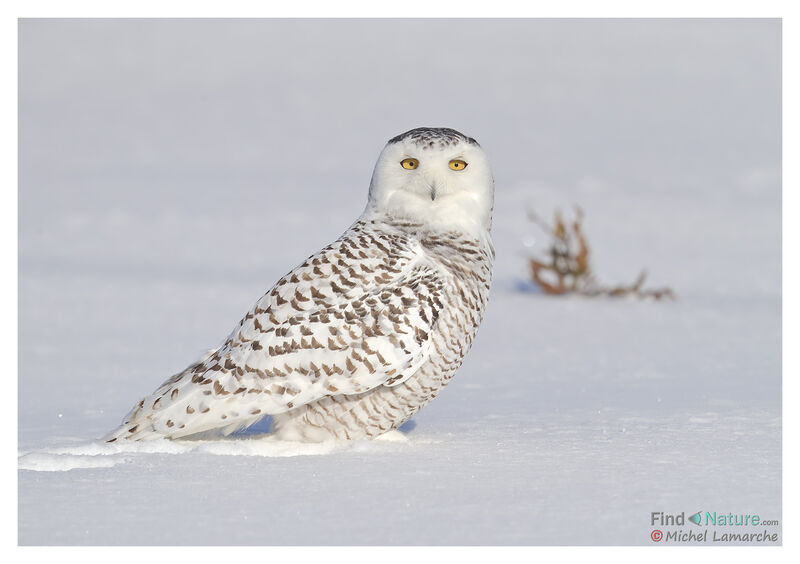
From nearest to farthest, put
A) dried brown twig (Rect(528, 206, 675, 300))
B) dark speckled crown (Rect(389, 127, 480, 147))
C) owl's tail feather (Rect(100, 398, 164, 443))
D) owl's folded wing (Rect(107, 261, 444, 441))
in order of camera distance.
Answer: owl's folded wing (Rect(107, 261, 444, 441))
owl's tail feather (Rect(100, 398, 164, 443))
dark speckled crown (Rect(389, 127, 480, 147))
dried brown twig (Rect(528, 206, 675, 300))

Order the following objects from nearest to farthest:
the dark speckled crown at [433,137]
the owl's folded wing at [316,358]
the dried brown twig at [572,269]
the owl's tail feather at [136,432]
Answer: the owl's folded wing at [316,358] < the owl's tail feather at [136,432] < the dark speckled crown at [433,137] < the dried brown twig at [572,269]

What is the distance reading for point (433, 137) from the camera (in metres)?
4.20

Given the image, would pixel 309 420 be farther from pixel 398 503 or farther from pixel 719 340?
pixel 719 340

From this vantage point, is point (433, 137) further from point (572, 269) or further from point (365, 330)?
point (572, 269)

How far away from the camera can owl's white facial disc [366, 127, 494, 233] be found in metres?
4.21

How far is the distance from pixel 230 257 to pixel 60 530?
24.3ft

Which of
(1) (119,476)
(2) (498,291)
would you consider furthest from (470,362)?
(1) (119,476)

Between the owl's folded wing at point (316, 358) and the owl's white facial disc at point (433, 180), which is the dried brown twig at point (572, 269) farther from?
the owl's folded wing at point (316, 358)

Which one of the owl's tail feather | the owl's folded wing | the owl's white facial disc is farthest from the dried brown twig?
the owl's tail feather

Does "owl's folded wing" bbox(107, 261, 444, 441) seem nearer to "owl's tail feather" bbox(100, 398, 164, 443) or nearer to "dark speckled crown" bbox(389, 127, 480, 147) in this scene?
"owl's tail feather" bbox(100, 398, 164, 443)

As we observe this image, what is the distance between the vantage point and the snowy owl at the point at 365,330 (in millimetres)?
3898

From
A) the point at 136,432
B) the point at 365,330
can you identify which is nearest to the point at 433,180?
the point at 365,330

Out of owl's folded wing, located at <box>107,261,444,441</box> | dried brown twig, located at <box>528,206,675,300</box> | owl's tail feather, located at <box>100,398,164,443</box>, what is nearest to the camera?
owl's folded wing, located at <box>107,261,444,441</box>

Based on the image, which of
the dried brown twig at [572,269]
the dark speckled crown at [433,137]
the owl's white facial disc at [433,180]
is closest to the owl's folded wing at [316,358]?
the owl's white facial disc at [433,180]
